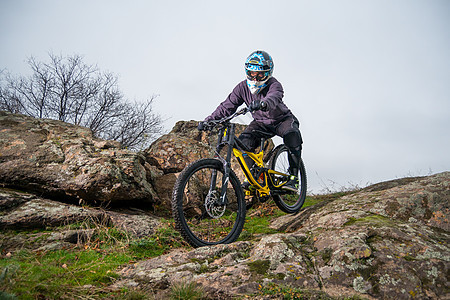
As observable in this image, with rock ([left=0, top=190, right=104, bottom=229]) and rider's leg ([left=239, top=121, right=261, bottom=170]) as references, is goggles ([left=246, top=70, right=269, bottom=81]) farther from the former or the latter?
rock ([left=0, top=190, right=104, bottom=229])

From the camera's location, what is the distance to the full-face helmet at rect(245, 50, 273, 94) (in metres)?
4.67

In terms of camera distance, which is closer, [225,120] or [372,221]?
[372,221]

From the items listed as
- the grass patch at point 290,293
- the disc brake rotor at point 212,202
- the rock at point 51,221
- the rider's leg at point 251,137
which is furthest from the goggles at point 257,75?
the grass patch at point 290,293

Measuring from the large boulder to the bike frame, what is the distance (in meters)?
1.79

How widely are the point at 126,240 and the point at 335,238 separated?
8.49 ft

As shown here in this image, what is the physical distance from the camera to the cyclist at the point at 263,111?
470cm

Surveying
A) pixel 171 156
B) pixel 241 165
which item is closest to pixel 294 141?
pixel 241 165

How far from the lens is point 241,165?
4461mm

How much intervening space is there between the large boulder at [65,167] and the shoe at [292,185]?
93.0 inches

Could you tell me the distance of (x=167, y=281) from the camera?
96.5 inches

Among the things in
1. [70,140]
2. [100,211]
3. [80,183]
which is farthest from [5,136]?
[100,211]

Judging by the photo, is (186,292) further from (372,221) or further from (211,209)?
(372,221)

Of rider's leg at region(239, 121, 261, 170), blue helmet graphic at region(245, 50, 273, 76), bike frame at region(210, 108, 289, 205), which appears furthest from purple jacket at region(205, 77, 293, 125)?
bike frame at region(210, 108, 289, 205)

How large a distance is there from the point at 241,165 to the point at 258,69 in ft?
4.89
